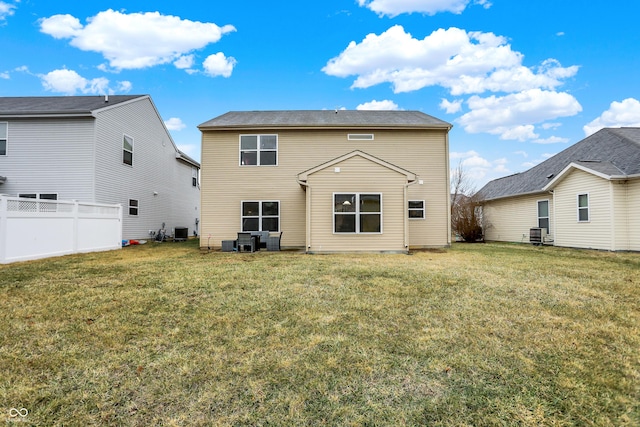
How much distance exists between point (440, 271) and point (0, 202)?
419 inches

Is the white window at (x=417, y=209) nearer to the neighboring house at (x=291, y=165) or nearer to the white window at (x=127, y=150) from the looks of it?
the neighboring house at (x=291, y=165)

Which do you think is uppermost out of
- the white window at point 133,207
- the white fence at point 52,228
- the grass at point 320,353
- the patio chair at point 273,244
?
the white window at point 133,207

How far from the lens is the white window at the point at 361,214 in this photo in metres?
10.6

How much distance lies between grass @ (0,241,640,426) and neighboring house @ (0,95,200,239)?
28.7 ft

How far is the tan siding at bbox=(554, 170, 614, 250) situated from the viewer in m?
11.1

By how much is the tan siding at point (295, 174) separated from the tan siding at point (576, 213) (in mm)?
4841

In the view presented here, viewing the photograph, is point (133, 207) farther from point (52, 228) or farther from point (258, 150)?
point (258, 150)

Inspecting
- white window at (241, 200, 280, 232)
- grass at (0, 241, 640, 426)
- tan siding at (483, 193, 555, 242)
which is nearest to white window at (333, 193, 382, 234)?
white window at (241, 200, 280, 232)

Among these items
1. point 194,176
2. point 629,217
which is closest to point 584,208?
point 629,217

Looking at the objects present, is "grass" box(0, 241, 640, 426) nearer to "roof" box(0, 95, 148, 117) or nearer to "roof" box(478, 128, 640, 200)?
"roof" box(478, 128, 640, 200)

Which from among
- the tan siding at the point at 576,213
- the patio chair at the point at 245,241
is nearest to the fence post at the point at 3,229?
the patio chair at the point at 245,241

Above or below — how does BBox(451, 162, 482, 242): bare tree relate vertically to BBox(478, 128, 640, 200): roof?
below

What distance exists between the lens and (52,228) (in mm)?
9078

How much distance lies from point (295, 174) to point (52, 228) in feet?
26.6
